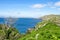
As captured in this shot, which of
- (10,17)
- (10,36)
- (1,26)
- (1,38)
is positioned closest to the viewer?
(1,38)

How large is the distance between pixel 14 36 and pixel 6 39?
9.14 feet

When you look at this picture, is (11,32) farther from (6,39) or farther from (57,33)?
(57,33)

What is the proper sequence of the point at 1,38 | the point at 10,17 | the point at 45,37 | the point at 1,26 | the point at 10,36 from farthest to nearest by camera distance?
the point at 10,17 < the point at 1,26 < the point at 10,36 < the point at 1,38 < the point at 45,37

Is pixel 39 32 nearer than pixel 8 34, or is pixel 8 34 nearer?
pixel 39 32

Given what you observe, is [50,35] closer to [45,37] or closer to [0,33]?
[45,37]

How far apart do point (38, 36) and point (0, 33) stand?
19517 millimetres

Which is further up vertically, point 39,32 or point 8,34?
point 39,32

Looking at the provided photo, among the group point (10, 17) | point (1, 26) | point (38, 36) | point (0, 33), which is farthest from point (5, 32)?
point (38, 36)

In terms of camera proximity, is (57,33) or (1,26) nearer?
(57,33)

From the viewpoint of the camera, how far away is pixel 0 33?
39.3 m

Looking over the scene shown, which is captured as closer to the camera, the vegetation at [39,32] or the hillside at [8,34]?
the vegetation at [39,32]

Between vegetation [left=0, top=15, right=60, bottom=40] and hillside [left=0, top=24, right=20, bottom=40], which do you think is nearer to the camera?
vegetation [left=0, top=15, right=60, bottom=40]

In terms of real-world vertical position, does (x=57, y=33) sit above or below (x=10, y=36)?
above

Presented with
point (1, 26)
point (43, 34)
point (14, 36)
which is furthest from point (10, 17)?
point (43, 34)
